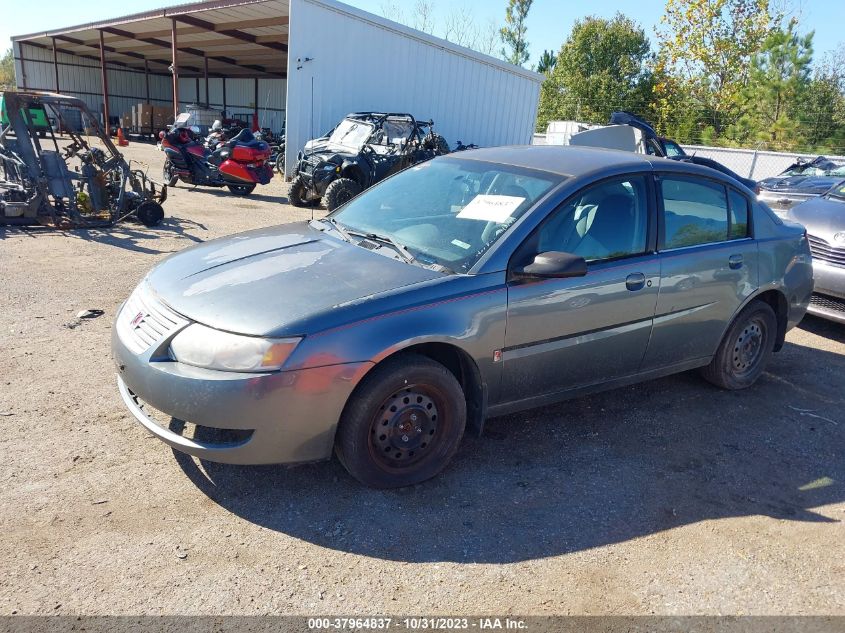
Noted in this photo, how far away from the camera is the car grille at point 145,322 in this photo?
2939mm

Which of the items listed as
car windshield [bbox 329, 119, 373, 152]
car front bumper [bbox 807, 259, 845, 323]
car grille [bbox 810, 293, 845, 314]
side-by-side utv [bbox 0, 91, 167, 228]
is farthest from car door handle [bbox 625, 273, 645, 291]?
car windshield [bbox 329, 119, 373, 152]

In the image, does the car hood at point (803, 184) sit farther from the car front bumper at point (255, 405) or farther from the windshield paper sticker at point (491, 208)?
the car front bumper at point (255, 405)

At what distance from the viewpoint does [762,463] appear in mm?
3742

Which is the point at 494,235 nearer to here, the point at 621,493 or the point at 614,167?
the point at 614,167

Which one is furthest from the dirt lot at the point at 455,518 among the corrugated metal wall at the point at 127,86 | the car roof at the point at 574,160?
the corrugated metal wall at the point at 127,86

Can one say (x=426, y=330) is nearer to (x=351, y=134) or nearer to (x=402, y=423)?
(x=402, y=423)

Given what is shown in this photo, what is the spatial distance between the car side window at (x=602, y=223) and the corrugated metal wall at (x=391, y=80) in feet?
34.1

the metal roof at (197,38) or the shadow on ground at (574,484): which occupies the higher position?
the metal roof at (197,38)

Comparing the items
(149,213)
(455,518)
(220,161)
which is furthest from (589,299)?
(220,161)

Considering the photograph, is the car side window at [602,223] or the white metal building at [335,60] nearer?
the car side window at [602,223]

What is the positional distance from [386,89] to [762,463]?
1518cm

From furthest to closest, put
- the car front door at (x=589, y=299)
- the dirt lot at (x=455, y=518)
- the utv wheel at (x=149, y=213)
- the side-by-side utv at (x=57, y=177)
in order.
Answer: the utv wheel at (x=149, y=213) < the side-by-side utv at (x=57, y=177) < the car front door at (x=589, y=299) < the dirt lot at (x=455, y=518)

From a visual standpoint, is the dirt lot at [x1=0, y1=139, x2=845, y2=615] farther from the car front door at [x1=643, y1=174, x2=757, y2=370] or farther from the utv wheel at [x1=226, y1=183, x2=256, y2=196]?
the utv wheel at [x1=226, y1=183, x2=256, y2=196]

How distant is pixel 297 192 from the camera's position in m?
12.5
